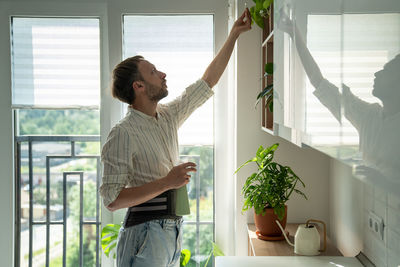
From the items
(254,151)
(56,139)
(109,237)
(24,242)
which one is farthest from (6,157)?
(254,151)

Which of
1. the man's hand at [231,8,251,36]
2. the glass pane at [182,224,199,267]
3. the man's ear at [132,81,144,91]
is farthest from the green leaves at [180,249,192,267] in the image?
the man's hand at [231,8,251,36]

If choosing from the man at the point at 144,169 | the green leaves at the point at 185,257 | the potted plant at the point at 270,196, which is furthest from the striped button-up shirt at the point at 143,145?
the green leaves at the point at 185,257

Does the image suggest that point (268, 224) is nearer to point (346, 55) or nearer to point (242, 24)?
point (242, 24)

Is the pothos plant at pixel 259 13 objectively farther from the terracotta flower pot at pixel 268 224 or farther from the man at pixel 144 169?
the terracotta flower pot at pixel 268 224

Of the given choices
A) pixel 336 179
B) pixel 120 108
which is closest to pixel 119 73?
pixel 120 108

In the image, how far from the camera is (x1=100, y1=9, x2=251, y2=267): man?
1818 mm

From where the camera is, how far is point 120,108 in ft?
8.80

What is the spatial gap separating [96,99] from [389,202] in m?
1.77

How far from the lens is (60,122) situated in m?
2.72

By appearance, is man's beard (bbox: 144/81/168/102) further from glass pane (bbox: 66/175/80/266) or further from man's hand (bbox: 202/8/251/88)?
glass pane (bbox: 66/175/80/266)

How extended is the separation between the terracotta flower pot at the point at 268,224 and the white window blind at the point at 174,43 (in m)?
0.81

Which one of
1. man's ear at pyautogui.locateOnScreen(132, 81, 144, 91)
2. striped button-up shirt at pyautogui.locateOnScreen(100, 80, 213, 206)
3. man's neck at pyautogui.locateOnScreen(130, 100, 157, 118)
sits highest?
man's ear at pyautogui.locateOnScreen(132, 81, 144, 91)

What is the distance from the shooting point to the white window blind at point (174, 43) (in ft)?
8.72

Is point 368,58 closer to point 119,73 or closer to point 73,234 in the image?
point 119,73
